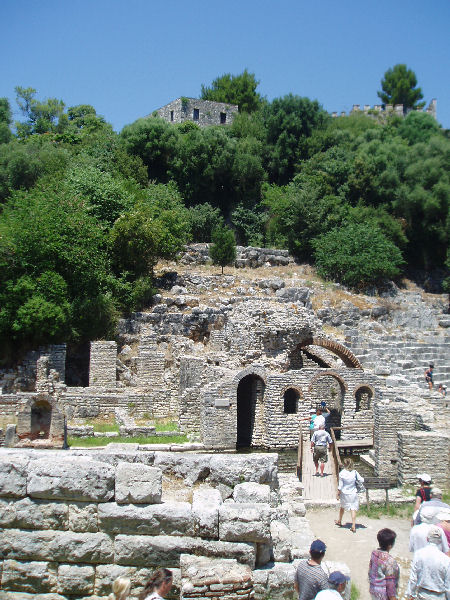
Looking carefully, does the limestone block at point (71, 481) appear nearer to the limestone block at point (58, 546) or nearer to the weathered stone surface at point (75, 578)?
the limestone block at point (58, 546)

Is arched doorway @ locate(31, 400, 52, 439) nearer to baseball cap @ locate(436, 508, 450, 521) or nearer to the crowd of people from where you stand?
the crowd of people

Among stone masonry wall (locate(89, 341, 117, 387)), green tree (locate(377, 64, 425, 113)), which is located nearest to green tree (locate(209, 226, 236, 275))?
stone masonry wall (locate(89, 341, 117, 387))

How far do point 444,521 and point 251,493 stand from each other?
78.9 inches

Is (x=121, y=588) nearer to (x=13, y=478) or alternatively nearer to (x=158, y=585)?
(x=158, y=585)

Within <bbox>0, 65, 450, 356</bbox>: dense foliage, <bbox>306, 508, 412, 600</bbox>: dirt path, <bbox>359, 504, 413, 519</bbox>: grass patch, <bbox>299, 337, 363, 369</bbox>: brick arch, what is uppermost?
<bbox>0, 65, 450, 356</bbox>: dense foliage

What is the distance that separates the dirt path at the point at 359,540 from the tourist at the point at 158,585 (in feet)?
10.0

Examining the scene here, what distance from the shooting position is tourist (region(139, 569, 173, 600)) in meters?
4.33

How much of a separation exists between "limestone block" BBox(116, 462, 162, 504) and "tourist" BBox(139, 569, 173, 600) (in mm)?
659

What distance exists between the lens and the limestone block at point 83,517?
191 inches

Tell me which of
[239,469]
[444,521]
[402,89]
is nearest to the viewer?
[239,469]

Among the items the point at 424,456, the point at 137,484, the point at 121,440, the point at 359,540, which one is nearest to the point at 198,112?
the point at 121,440

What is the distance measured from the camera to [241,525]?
4836 millimetres

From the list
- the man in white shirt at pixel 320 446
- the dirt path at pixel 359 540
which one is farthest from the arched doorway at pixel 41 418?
the dirt path at pixel 359 540

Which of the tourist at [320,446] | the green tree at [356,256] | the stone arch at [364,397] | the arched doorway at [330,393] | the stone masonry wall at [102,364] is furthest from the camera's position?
the green tree at [356,256]
